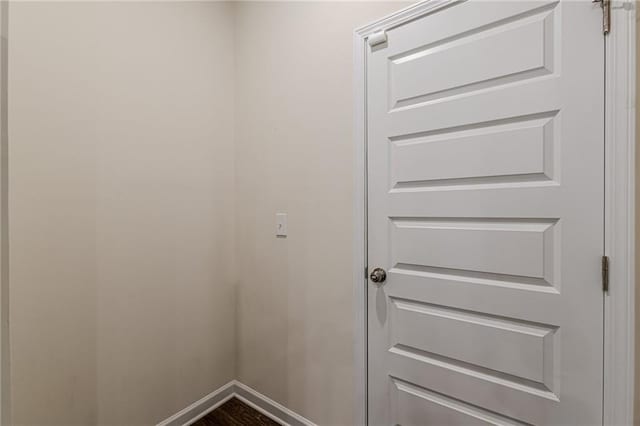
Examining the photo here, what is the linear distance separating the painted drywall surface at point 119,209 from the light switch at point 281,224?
0.40 m

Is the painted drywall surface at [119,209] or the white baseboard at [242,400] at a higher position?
the painted drywall surface at [119,209]

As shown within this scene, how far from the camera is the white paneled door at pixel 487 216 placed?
0.96 meters

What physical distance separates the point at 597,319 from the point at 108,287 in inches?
74.9

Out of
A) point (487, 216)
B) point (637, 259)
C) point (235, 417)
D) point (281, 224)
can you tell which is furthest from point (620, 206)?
point (235, 417)

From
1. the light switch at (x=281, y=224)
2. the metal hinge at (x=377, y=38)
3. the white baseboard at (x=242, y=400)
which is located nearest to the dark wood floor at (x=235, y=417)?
the white baseboard at (x=242, y=400)

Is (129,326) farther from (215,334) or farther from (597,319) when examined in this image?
(597,319)

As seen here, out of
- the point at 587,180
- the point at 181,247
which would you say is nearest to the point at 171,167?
the point at 181,247

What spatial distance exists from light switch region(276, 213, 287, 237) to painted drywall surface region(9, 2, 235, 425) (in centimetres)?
40

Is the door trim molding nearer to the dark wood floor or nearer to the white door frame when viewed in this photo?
the white door frame

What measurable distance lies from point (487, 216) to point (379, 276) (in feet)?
1.65

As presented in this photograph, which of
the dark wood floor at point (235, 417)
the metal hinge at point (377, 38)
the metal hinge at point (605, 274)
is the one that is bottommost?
the dark wood floor at point (235, 417)

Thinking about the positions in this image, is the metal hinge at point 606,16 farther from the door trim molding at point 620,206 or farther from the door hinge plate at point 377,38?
the door hinge plate at point 377,38

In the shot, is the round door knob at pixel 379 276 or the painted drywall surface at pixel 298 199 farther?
the painted drywall surface at pixel 298 199

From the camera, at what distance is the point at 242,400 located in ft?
6.42
